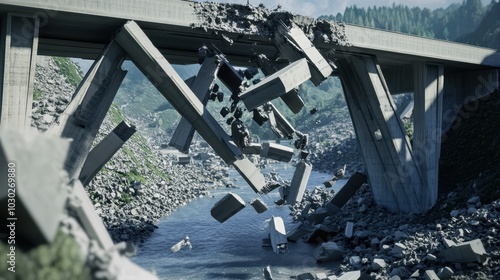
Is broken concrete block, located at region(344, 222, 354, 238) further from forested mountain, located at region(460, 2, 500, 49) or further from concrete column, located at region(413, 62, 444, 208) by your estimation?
forested mountain, located at region(460, 2, 500, 49)

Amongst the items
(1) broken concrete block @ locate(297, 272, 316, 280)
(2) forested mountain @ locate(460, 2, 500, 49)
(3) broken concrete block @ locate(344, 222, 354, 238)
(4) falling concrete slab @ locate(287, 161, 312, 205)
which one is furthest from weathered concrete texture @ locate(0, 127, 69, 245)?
(2) forested mountain @ locate(460, 2, 500, 49)

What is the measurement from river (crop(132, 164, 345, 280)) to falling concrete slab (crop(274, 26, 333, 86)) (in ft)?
20.8

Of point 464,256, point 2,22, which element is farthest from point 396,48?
point 2,22

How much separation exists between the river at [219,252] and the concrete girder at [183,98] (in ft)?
11.9

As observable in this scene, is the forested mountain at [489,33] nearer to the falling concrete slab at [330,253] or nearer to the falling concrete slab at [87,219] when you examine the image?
the falling concrete slab at [330,253]

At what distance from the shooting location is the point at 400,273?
13133mm

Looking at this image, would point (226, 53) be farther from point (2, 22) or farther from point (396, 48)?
point (2, 22)

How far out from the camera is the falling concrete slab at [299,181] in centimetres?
1549

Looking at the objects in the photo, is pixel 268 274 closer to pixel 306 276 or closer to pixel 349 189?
pixel 306 276

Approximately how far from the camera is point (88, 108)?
12492 millimetres

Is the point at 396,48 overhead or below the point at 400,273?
overhead

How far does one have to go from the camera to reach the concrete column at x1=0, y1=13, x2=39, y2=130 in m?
11.0

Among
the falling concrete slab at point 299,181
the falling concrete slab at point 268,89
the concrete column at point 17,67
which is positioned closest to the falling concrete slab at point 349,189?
the falling concrete slab at point 299,181

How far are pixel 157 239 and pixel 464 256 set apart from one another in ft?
40.3
